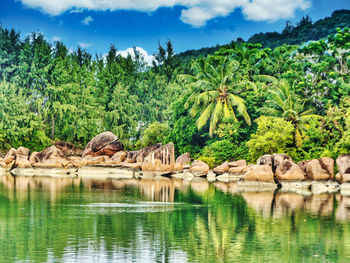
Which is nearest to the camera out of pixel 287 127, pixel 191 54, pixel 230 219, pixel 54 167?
pixel 230 219

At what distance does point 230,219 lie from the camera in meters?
21.9

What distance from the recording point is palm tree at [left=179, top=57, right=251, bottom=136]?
1790 inches

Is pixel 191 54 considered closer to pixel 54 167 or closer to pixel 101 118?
pixel 101 118

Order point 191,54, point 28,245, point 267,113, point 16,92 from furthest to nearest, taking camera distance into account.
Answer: point 191,54, point 16,92, point 267,113, point 28,245

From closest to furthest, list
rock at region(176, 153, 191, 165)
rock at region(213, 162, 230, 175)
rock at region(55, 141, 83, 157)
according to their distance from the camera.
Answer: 1. rock at region(213, 162, 230, 175)
2. rock at region(176, 153, 191, 165)
3. rock at region(55, 141, 83, 157)

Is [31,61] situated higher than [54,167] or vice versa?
[31,61]

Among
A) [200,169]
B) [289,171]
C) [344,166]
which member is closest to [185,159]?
[200,169]

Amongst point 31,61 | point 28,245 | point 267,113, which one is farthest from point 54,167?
point 28,245

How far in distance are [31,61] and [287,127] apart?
98.9ft

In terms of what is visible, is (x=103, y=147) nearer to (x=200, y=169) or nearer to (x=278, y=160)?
(x=200, y=169)

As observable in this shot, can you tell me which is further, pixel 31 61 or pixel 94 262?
pixel 31 61

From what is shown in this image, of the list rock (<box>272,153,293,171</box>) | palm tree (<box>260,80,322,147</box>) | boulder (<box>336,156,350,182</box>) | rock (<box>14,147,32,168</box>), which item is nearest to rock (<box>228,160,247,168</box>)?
palm tree (<box>260,80,322,147</box>)

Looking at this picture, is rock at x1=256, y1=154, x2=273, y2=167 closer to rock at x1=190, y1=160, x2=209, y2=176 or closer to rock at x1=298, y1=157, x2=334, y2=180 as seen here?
rock at x1=298, y1=157, x2=334, y2=180

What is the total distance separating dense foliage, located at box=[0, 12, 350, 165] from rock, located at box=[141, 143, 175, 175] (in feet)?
9.67
